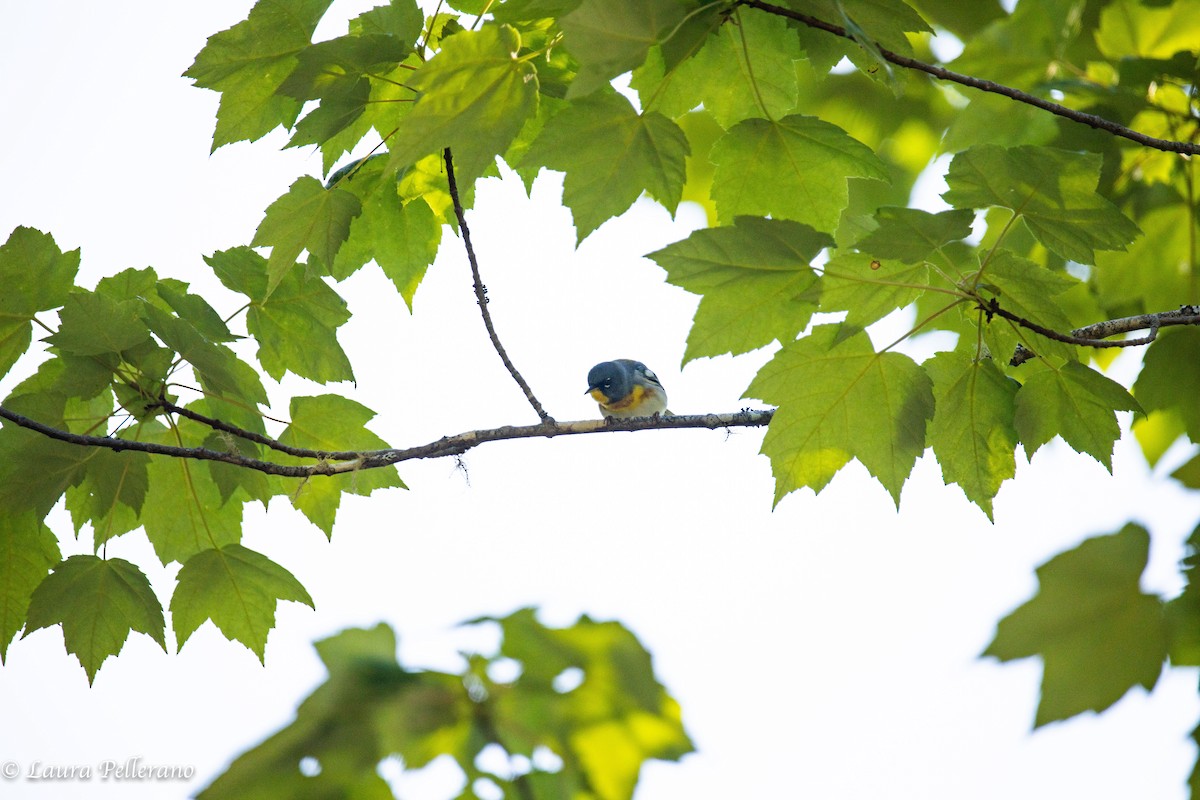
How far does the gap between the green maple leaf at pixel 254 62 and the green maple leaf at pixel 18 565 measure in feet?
3.96

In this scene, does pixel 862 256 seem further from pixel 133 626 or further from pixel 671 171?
pixel 133 626

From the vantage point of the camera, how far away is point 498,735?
3.00 feet

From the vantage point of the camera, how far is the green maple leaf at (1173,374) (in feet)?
9.73

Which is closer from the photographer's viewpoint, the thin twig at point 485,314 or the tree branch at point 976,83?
the tree branch at point 976,83

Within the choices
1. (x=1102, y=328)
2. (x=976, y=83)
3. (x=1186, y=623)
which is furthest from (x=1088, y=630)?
(x=1102, y=328)

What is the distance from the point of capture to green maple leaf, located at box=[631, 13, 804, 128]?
2141mm

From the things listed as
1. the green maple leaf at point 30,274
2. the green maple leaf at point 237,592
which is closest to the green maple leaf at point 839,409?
the green maple leaf at point 237,592

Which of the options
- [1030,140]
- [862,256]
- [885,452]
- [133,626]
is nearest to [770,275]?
[862,256]

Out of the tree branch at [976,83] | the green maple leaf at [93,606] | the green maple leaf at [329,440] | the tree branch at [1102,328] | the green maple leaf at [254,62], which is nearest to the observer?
the tree branch at [976,83]

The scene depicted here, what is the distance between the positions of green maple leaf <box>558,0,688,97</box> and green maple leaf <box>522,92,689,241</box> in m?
0.20

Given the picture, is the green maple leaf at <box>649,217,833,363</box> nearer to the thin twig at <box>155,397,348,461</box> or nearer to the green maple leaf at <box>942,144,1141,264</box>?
the green maple leaf at <box>942,144,1141,264</box>

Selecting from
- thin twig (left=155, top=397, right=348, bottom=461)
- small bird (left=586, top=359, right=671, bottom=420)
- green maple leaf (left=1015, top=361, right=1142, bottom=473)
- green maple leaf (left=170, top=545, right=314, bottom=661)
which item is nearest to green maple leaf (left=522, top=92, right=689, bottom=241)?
green maple leaf (left=1015, top=361, right=1142, bottom=473)

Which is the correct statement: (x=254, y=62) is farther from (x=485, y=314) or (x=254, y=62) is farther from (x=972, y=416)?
(x=972, y=416)

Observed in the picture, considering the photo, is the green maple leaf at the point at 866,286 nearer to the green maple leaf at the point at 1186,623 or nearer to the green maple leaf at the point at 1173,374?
the green maple leaf at the point at 1186,623
